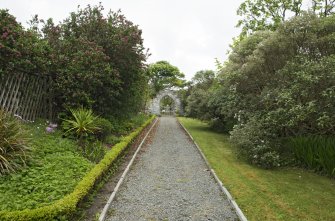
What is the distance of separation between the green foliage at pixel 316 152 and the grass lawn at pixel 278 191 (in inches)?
14.7

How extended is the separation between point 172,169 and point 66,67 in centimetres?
589

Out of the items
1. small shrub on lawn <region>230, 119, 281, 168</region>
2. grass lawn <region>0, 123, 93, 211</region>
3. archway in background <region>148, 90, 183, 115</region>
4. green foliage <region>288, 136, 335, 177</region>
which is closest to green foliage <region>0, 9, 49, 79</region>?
grass lawn <region>0, 123, 93, 211</region>

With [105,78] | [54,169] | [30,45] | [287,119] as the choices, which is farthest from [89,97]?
[287,119]

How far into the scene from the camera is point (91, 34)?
1350cm

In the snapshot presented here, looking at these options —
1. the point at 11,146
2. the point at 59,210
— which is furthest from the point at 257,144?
the point at 11,146

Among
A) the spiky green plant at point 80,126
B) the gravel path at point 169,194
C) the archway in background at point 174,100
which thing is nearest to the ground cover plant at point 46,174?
the spiky green plant at point 80,126

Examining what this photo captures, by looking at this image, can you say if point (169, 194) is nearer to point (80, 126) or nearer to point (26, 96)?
point (80, 126)

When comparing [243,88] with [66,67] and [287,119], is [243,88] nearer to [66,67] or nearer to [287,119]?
[287,119]

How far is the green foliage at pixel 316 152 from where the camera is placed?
8422 mm

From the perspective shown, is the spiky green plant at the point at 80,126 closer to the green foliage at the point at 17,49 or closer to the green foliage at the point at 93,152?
the green foliage at the point at 93,152

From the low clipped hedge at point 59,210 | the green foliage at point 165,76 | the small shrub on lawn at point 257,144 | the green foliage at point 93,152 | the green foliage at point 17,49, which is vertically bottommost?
the low clipped hedge at point 59,210

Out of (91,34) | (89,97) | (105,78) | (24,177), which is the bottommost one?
(24,177)

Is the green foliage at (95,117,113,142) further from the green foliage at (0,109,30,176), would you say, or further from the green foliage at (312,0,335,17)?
the green foliage at (312,0,335,17)

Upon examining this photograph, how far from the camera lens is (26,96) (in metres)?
10.3
